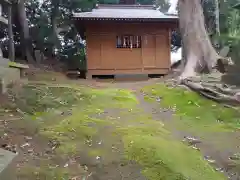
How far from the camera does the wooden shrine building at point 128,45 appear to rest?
16719mm

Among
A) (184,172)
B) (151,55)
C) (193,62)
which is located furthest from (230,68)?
(151,55)

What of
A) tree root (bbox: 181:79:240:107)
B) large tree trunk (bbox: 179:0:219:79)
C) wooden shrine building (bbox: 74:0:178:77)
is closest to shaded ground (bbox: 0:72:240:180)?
tree root (bbox: 181:79:240:107)

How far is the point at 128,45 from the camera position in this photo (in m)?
17.2

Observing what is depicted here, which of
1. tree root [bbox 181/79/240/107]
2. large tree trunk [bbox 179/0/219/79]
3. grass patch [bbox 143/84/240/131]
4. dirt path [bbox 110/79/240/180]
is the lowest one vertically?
dirt path [bbox 110/79/240/180]

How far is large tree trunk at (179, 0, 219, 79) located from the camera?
466 inches

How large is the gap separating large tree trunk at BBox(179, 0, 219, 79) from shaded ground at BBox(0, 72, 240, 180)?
3141 mm

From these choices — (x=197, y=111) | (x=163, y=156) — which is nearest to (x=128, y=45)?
(x=197, y=111)

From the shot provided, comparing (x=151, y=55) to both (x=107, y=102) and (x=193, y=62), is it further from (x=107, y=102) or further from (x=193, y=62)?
(x=107, y=102)

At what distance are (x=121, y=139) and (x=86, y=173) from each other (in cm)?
127

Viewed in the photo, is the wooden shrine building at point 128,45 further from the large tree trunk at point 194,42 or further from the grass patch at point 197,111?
the grass patch at point 197,111

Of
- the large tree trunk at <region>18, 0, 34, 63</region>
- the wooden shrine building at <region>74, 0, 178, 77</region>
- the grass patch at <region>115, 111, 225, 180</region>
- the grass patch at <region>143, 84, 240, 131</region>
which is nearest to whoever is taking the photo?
the grass patch at <region>115, 111, 225, 180</region>

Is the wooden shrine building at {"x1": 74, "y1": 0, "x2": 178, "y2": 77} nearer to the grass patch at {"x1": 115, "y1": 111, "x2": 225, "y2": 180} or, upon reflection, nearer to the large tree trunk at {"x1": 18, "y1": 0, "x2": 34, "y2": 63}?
the large tree trunk at {"x1": 18, "y1": 0, "x2": 34, "y2": 63}

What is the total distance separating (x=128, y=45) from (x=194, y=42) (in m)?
5.43

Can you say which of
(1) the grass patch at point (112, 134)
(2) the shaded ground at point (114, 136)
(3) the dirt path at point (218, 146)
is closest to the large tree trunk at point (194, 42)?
(2) the shaded ground at point (114, 136)
